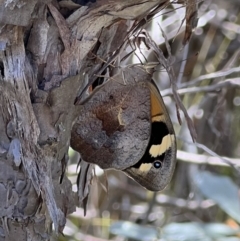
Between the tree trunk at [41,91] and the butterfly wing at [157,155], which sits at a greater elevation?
the tree trunk at [41,91]

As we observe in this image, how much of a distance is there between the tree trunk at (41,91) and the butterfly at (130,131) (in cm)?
18

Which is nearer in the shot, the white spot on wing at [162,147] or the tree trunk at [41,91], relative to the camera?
Result: the tree trunk at [41,91]

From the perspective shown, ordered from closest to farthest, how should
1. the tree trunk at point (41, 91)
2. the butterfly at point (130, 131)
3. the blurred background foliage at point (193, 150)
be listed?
the tree trunk at point (41, 91)
the butterfly at point (130, 131)
the blurred background foliage at point (193, 150)

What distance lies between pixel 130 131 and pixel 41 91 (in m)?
0.31

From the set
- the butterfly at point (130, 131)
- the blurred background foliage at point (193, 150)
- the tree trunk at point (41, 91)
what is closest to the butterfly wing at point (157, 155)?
the butterfly at point (130, 131)

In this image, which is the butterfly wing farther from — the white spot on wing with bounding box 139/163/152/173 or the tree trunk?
the tree trunk

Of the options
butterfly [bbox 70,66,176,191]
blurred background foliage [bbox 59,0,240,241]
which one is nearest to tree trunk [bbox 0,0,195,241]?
butterfly [bbox 70,66,176,191]

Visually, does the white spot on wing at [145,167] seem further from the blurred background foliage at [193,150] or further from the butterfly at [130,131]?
the blurred background foliage at [193,150]

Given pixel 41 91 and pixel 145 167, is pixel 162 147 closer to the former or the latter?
pixel 145 167

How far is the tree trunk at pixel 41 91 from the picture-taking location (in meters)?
0.84

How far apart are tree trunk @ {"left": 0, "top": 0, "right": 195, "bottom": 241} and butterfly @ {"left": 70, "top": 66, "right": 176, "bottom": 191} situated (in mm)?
175

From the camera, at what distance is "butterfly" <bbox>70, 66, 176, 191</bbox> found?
110cm

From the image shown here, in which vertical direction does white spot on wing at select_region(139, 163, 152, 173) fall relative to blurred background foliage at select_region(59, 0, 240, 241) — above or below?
above

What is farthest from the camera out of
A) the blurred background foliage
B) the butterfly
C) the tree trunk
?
the blurred background foliage
